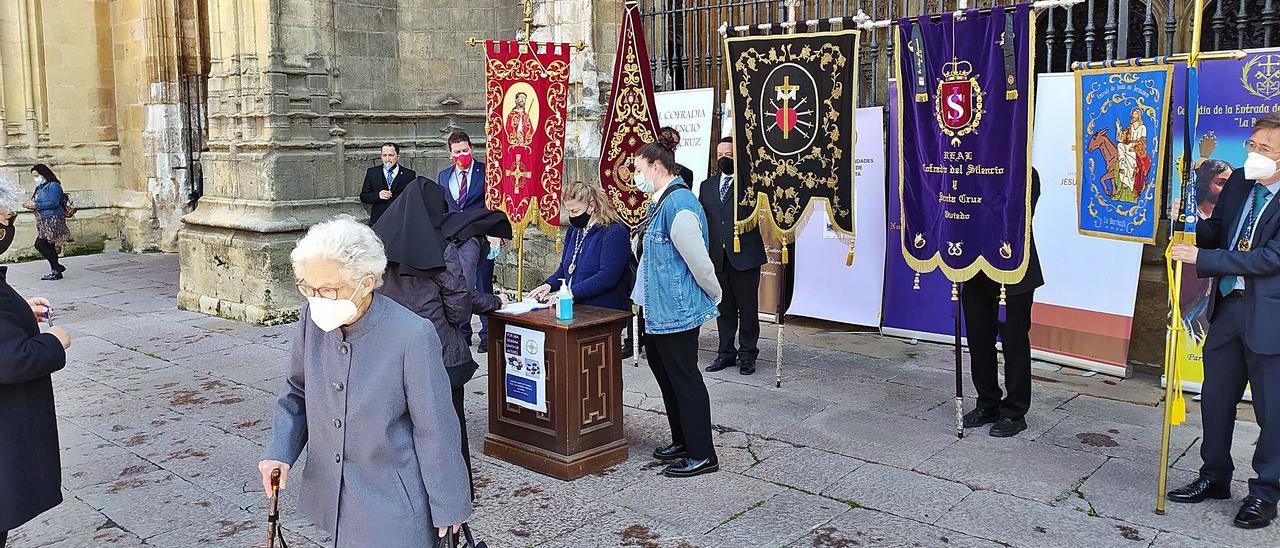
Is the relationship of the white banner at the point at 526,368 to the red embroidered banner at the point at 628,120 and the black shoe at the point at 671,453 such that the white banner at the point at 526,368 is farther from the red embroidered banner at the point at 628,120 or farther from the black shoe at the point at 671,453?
the red embroidered banner at the point at 628,120

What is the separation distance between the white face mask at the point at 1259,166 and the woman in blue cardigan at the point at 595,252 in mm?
3017

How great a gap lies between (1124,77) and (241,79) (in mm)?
7831

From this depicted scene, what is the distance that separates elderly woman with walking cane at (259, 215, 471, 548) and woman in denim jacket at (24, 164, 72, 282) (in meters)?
11.5

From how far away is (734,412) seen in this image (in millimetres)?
6371

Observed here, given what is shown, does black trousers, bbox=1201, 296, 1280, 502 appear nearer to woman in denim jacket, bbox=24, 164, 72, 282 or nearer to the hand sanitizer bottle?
the hand sanitizer bottle

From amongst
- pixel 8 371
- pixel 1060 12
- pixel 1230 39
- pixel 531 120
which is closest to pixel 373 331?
pixel 8 371

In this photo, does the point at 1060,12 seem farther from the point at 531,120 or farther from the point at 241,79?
the point at 241,79

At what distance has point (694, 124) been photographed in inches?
352

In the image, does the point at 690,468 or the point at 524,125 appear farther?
the point at 524,125

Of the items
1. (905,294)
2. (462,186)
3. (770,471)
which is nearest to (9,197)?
(770,471)

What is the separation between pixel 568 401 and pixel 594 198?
3.89ft

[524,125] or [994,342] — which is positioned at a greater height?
[524,125]

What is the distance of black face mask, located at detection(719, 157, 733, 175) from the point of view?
7480 mm

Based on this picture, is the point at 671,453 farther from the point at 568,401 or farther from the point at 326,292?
the point at 326,292
